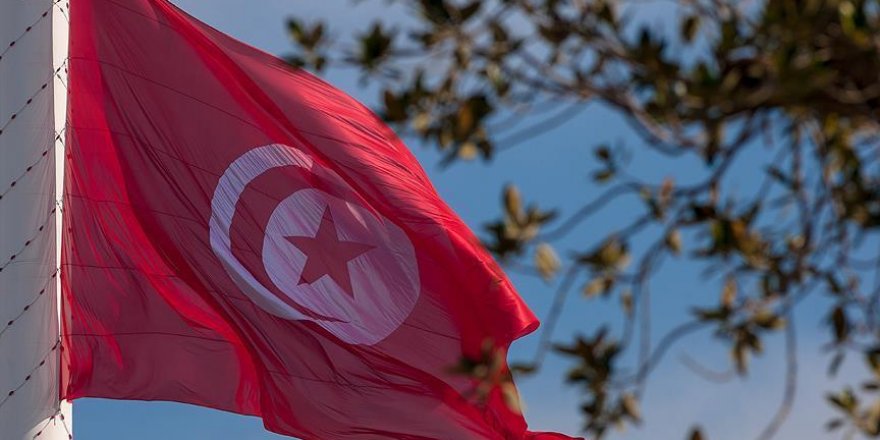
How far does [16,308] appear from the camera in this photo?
8.91 metres

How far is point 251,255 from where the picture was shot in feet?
31.8

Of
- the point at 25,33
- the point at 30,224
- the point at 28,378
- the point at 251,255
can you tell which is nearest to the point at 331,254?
the point at 251,255

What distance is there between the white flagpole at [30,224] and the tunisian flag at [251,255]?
0.19m

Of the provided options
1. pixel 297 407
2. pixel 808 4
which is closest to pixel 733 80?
pixel 808 4

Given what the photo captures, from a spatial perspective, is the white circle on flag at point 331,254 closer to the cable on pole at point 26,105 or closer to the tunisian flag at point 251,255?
the tunisian flag at point 251,255

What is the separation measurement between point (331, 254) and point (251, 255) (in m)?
0.60

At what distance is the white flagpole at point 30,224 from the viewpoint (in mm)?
8852

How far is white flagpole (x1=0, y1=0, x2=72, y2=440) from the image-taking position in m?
8.85

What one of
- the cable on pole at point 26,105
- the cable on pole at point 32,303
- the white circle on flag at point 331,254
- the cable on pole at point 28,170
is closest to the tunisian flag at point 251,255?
the white circle on flag at point 331,254

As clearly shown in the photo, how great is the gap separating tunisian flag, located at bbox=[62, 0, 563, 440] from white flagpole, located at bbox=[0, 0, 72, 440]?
0.19 meters

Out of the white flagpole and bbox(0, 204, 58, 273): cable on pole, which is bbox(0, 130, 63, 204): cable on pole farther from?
bbox(0, 204, 58, 273): cable on pole

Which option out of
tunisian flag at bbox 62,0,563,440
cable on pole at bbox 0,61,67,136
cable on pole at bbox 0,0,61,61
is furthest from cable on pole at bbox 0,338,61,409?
cable on pole at bbox 0,0,61,61

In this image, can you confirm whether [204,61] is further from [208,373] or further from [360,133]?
[208,373]

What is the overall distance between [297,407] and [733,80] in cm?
620
